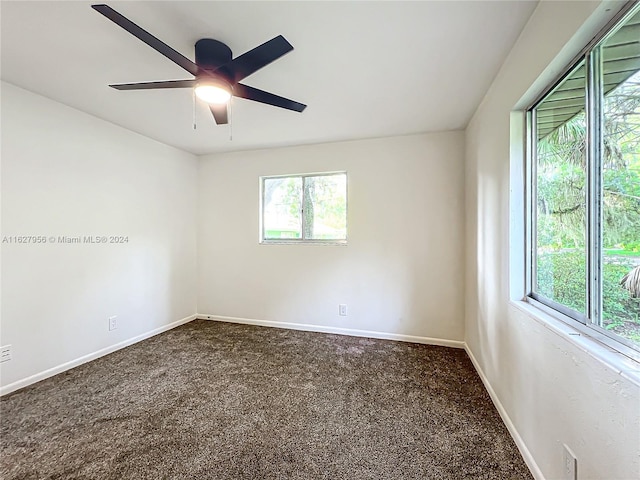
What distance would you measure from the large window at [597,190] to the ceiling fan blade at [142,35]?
70.7 inches

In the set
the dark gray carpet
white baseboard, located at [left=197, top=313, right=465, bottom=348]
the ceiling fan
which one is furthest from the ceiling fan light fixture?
white baseboard, located at [left=197, top=313, right=465, bottom=348]

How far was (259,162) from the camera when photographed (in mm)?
3748

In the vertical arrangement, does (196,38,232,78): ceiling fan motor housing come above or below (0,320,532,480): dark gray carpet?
above

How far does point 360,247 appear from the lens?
3.36m

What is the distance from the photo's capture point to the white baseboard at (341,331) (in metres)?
3.11

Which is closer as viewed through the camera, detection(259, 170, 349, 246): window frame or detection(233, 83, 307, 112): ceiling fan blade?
detection(233, 83, 307, 112): ceiling fan blade

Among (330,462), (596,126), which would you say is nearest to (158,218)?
(330,462)

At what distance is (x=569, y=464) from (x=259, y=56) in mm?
2252

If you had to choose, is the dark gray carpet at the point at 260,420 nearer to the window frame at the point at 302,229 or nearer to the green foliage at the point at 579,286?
the green foliage at the point at 579,286

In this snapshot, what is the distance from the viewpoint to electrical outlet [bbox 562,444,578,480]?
1084mm

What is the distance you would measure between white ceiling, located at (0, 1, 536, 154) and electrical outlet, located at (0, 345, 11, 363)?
199 cm

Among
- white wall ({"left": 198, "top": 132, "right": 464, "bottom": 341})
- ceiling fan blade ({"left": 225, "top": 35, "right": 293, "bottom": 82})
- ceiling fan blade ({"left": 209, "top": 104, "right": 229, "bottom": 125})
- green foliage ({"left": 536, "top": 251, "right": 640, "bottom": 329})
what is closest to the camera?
green foliage ({"left": 536, "top": 251, "right": 640, "bottom": 329})

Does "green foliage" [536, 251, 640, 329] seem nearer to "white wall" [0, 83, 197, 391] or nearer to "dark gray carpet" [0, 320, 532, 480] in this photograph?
"dark gray carpet" [0, 320, 532, 480]

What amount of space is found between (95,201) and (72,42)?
5.03ft
